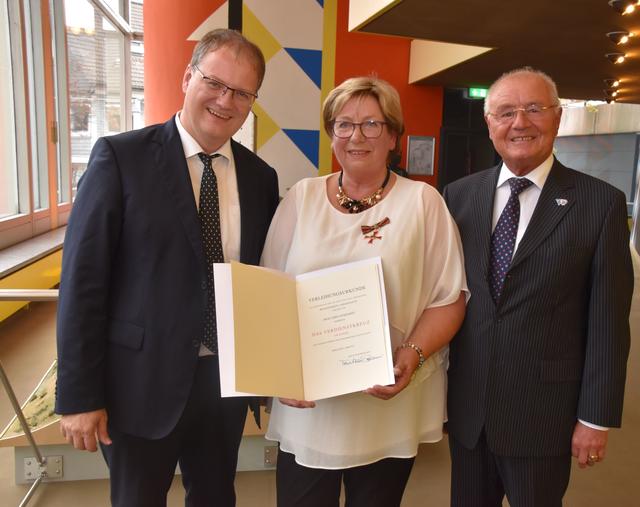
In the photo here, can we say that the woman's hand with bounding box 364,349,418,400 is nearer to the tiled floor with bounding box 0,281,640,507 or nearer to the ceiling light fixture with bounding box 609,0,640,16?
the tiled floor with bounding box 0,281,640,507

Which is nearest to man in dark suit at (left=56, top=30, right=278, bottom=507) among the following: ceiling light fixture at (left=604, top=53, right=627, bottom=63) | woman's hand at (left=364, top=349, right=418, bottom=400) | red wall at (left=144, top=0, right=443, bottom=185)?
woman's hand at (left=364, top=349, right=418, bottom=400)

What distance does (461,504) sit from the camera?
1710 mm

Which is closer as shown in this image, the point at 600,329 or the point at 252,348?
the point at 252,348

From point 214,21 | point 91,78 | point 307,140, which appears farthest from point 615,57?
point 91,78

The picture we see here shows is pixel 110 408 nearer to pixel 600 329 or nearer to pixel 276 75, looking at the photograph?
pixel 600 329

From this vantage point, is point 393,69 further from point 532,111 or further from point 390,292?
point 390,292

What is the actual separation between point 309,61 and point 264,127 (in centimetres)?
80

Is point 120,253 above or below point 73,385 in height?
above

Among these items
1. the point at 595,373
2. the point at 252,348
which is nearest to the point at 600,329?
the point at 595,373

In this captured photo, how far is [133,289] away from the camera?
1.40m

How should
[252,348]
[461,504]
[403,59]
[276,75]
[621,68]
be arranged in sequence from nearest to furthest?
[252,348] → [461,504] → [276,75] → [621,68] → [403,59]

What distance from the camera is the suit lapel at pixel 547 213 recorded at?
58.9 inches

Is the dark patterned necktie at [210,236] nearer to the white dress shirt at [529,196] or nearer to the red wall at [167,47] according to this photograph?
the white dress shirt at [529,196]

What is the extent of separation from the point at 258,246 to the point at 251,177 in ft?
0.72
